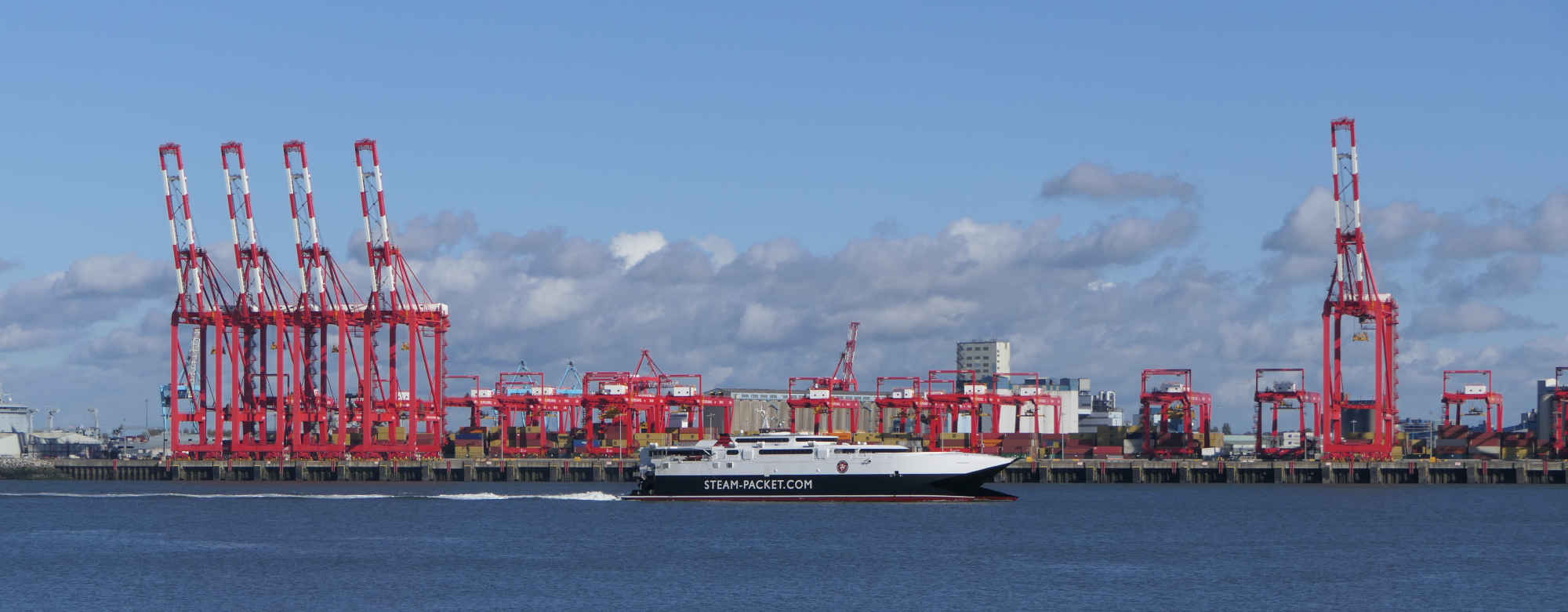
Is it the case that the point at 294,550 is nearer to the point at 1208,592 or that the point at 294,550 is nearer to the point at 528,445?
the point at 1208,592

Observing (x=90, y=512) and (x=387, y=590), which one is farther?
(x=90, y=512)

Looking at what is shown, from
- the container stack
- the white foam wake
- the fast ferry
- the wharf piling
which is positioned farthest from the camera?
the container stack

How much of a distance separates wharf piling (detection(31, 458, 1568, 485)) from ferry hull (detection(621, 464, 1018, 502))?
31.1 metres

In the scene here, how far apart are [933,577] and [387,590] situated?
61.8 feet

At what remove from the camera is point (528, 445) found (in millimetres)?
176625

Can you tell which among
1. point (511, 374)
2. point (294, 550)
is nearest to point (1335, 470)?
point (511, 374)

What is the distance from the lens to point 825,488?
100875 millimetres

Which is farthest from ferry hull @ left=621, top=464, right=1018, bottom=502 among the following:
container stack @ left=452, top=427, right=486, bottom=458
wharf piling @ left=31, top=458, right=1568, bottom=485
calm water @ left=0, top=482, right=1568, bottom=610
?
container stack @ left=452, top=427, right=486, bottom=458

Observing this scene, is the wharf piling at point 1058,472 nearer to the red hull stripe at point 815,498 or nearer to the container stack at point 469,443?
the container stack at point 469,443

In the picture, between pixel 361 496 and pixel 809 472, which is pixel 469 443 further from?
pixel 809 472

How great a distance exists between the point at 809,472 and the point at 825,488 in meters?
1.27

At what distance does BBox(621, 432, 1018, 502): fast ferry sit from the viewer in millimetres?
99312

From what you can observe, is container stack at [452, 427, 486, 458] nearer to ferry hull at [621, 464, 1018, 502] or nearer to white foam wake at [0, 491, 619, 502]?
white foam wake at [0, 491, 619, 502]

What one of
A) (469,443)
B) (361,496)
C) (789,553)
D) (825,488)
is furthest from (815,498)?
(469,443)
